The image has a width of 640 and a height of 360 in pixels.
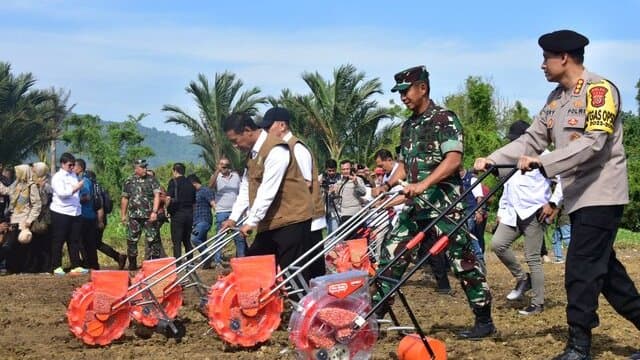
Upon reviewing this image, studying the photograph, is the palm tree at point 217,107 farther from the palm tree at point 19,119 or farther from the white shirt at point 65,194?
the white shirt at point 65,194

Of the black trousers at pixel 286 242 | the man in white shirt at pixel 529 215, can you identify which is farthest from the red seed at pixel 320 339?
the man in white shirt at pixel 529 215

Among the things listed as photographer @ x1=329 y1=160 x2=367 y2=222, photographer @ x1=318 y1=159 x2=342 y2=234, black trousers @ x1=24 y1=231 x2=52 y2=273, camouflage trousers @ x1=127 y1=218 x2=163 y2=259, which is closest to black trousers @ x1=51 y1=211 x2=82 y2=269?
camouflage trousers @ x1=127 y1=218 x2=163 y2=259

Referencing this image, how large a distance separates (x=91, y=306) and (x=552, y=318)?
4101mm

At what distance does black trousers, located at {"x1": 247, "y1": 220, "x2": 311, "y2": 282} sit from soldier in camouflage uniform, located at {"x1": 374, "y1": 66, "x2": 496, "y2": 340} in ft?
3.28

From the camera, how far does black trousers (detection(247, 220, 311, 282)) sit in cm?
727

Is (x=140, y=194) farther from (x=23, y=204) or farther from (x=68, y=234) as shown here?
(x=23, y=204)

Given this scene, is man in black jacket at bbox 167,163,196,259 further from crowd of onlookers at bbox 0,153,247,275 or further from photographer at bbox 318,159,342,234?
photographer at bbox 318,159,342,234

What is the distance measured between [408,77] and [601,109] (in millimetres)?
1629

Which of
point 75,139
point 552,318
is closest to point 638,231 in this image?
point 552,318

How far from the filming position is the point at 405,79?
6.44 metres

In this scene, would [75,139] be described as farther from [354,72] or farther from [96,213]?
[96,213]

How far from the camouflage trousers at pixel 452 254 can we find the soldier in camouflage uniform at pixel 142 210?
8064 mm

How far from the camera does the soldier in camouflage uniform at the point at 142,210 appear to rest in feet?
46.2

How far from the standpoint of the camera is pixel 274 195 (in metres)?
7.06
